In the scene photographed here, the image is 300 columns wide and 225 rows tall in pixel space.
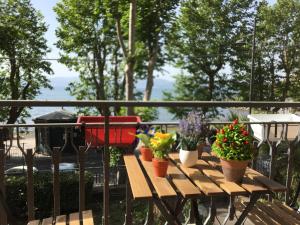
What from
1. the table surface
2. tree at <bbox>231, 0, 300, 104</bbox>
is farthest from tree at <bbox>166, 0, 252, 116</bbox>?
the table surface

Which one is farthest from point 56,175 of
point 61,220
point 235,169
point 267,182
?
point 267,182

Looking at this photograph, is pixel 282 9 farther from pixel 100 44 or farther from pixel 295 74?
pixel 100 44

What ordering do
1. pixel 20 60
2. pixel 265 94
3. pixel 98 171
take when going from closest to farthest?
pixel 98 171 < pixel 20 60 < pixel 265 94

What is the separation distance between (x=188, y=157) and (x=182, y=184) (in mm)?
347

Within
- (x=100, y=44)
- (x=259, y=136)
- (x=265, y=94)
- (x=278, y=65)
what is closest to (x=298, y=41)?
(x=278, y=65)

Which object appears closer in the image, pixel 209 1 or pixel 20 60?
pixel 20 60

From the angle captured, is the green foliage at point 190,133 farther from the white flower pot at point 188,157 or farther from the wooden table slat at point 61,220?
the wooden table slat at point 61,220

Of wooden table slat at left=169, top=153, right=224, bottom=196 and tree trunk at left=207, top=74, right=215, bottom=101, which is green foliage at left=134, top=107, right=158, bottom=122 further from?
wooden table slat at left=169, top=153, right=224, bottom=196

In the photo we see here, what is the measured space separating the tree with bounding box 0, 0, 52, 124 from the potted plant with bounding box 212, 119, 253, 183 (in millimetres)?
18115

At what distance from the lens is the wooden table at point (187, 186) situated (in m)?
2.01

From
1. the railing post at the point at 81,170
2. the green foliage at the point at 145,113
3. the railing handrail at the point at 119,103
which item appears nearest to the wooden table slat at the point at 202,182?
the railing handrail at the point at 119,103

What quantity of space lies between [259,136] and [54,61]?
57.1 ft

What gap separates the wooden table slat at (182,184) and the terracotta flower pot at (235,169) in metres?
0.25

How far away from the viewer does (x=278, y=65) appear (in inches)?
863
